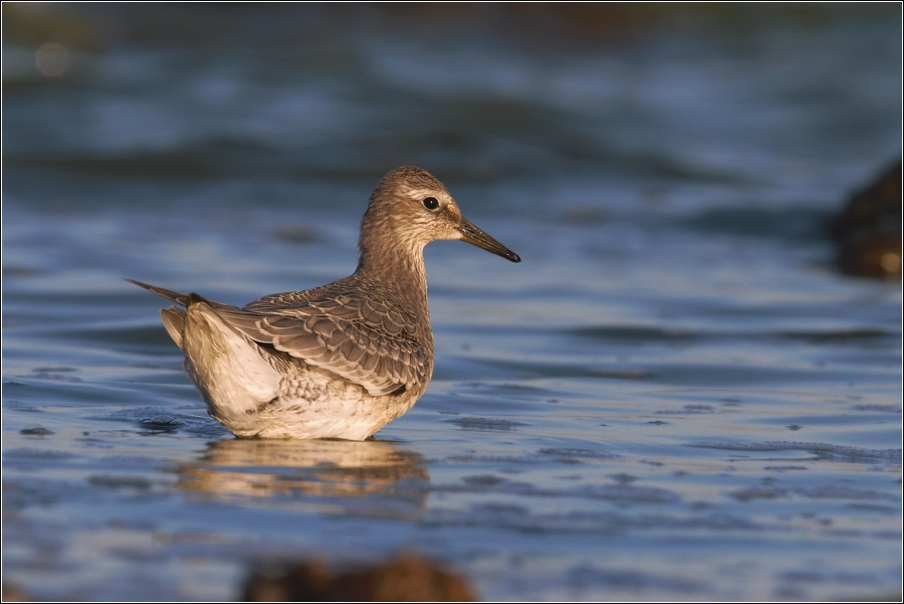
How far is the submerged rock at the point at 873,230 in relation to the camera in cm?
1099

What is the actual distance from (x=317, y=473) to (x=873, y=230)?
783 cm

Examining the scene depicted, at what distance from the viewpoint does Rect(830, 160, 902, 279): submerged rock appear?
1099cm

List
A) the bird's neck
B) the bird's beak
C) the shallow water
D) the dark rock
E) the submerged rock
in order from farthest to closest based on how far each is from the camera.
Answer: the submerged rock
the bird's beak
the bird's neck
the shallow water
the dark rock

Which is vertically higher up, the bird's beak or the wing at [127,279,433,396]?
the bird's beak

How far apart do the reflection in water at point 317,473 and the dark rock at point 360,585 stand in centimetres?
62

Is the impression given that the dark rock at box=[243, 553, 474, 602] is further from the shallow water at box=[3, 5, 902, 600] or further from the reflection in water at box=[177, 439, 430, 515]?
the reflection in water at box=[177, 439, 430, 515]

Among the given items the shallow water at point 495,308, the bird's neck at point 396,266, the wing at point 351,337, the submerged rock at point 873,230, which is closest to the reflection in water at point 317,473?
the shallow water at point 495,308

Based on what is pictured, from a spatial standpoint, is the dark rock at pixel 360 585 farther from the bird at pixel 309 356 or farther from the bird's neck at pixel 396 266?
the bird's neck at pixel 396 266

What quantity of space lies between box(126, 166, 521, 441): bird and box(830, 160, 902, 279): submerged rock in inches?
229

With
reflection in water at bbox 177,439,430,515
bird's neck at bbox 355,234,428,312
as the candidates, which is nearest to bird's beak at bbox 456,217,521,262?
bird's neck at bbox 355,234,428,312

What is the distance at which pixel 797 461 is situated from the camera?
18.7 ft

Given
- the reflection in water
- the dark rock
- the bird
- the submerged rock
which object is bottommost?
the dark rock

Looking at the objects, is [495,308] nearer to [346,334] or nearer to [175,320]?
[346,334]

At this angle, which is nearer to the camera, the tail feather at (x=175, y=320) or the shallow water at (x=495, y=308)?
the shallow water at (x=495, y=308)
